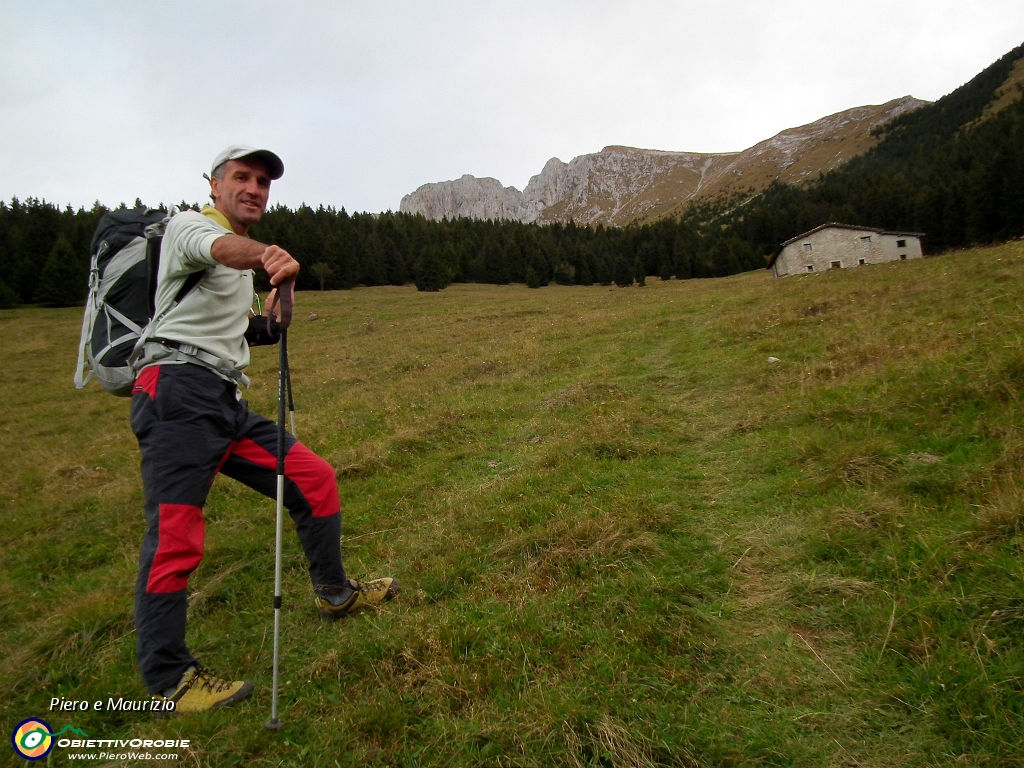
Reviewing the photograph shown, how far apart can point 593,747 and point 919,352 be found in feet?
28.3

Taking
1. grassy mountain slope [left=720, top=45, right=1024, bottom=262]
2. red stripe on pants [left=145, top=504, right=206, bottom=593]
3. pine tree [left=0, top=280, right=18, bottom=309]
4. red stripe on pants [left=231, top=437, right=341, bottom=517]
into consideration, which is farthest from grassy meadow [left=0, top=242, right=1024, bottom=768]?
pine tree [left=0, top=280, right=18, bottom=309]

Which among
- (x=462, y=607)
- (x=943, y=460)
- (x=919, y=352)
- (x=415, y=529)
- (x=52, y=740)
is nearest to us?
(x=52, y=740)

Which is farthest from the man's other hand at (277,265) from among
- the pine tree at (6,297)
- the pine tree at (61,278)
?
the pine tree at (6,297)

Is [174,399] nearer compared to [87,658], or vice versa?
[174,399]

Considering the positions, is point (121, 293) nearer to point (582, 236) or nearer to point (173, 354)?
point (173, 354)

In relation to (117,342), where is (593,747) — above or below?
below

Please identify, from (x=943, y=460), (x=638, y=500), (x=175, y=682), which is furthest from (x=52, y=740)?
(x=943, y=460)

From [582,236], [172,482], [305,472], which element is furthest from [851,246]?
[582,236]

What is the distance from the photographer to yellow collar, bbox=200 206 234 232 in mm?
3775

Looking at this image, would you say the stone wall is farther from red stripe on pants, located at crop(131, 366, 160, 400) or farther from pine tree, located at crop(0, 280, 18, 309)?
pine tree, located at crop(0, 280, 18, 309)

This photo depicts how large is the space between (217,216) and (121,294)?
849 mm

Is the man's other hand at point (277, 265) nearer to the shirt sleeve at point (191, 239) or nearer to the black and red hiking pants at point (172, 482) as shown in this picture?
the shirt sleeve at point (191, 239)

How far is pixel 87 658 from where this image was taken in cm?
405

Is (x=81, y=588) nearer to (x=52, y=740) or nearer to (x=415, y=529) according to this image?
(x=52, y=740)
